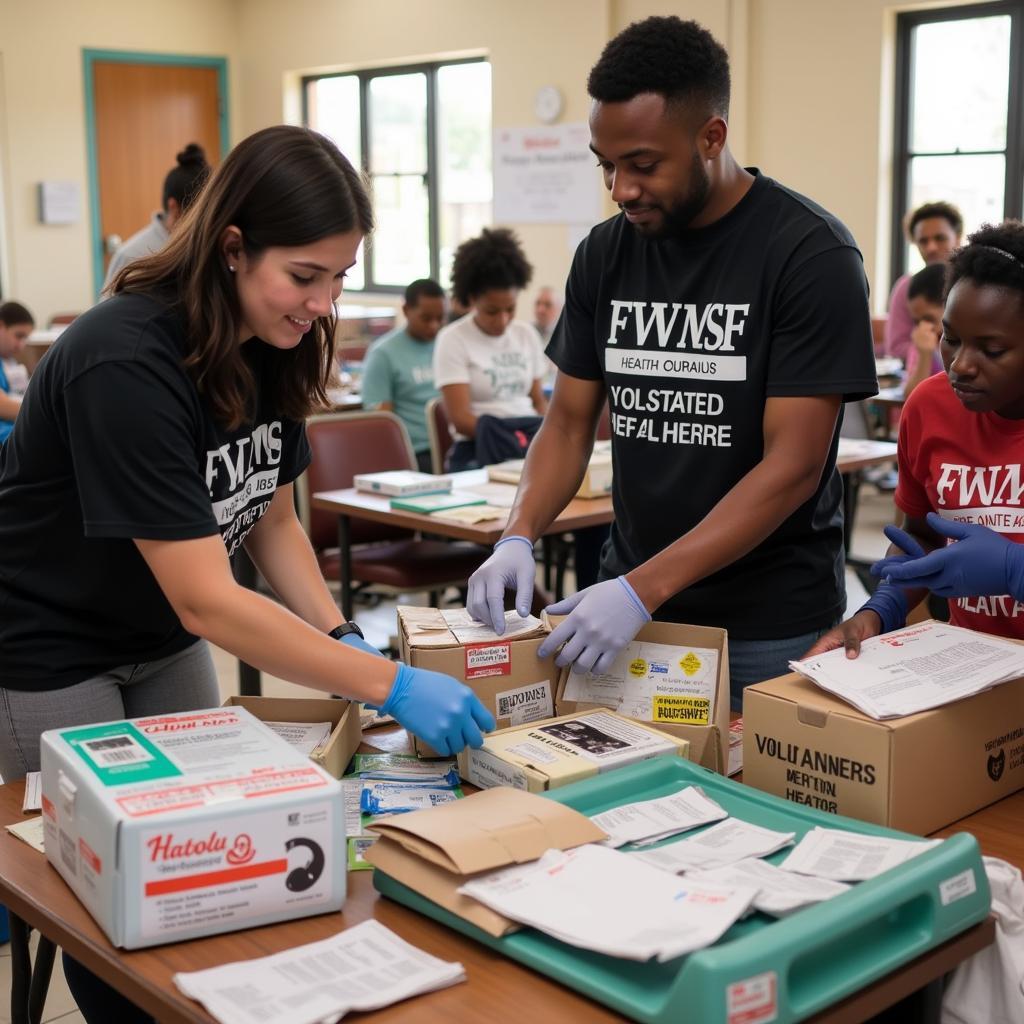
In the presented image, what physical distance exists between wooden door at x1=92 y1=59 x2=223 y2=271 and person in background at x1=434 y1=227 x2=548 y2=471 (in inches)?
189

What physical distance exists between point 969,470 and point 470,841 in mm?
825

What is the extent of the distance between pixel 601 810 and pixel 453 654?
29 centimetres

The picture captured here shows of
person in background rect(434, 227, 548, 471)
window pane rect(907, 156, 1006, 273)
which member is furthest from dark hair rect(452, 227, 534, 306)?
window pane rect(907, 156, 1006, 273)

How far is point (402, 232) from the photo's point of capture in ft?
28.0

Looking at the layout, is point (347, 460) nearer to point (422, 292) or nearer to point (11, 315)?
point (422, 292)

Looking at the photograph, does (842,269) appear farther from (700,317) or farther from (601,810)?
(601,810)

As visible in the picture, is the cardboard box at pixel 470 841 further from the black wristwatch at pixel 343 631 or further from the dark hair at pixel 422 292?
the dark hair at pixel 422 292

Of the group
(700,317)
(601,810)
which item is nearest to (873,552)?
(700,317)

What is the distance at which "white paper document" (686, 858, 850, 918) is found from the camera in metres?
1.01

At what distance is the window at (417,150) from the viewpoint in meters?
7.94

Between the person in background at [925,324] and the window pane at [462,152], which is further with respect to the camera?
the window pane at [462,152]

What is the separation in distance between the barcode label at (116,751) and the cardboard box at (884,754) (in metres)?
0.62

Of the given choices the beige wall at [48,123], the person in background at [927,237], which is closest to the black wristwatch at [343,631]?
the person in background at [927,237]

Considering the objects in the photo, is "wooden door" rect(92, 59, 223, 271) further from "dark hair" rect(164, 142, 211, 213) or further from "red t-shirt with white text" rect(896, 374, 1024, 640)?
"red t-shirt with white text" rect(896, 374, 1024, 640)
